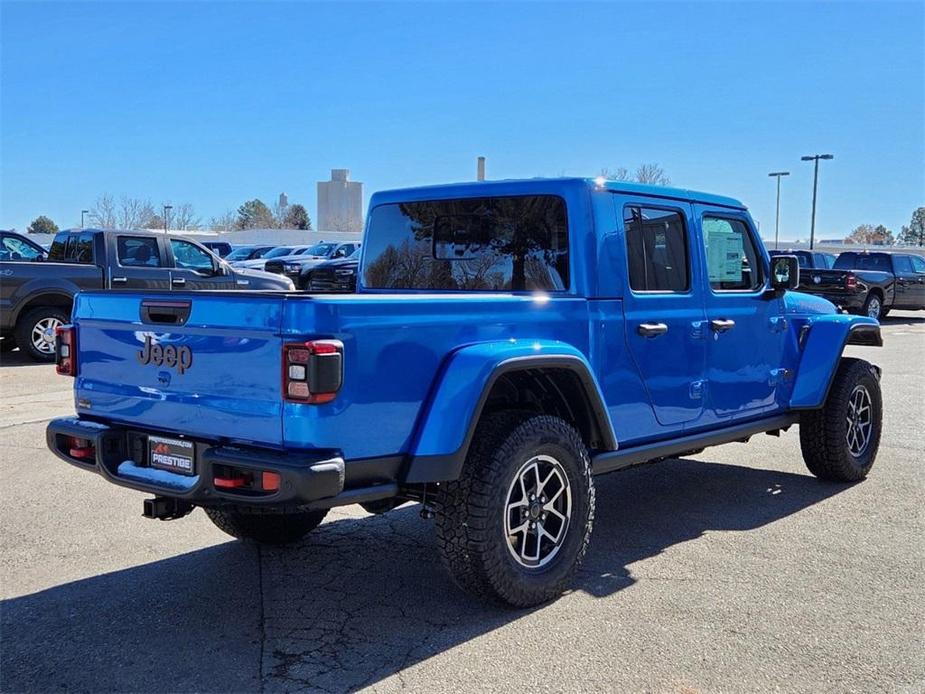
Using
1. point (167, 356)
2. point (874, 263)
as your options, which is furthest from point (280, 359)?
point (874, 263)

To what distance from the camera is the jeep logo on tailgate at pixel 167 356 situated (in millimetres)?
3906

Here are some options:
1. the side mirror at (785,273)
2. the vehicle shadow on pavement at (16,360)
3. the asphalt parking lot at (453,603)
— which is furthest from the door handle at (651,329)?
the vehicle shadow on pavement at (16,360)

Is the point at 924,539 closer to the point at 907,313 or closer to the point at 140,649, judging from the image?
the point at 140,649

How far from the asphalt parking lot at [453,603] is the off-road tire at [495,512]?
0.50 ft

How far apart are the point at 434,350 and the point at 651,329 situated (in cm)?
151

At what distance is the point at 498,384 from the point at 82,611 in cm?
215

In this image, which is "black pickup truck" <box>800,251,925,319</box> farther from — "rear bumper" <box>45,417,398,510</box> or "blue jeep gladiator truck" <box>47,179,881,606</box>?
"rear bumper" <box>45,417,398,510</box>

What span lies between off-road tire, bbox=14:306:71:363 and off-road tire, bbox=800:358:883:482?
10268mm

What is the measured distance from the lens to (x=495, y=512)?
160 inches

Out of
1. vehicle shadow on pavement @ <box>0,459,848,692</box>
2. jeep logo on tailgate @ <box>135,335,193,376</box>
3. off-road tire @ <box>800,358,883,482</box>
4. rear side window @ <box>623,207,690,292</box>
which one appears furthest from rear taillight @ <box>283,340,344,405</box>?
off-road tire @ <box>800,358,883,482</box>

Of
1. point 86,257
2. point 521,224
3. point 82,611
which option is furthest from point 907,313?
point 82,611

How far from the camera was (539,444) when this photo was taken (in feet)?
13.9

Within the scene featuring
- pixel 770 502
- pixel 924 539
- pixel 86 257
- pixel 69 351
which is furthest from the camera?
pixel 86 257

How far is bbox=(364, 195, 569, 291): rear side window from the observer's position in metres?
4.97
